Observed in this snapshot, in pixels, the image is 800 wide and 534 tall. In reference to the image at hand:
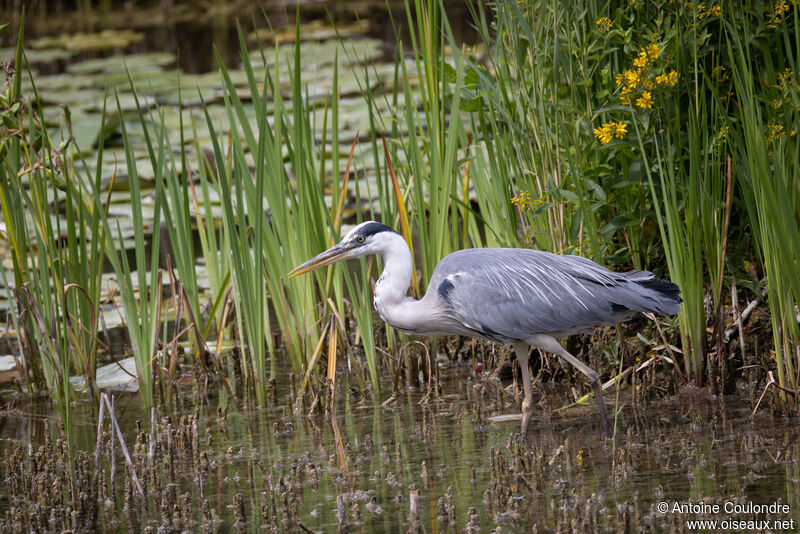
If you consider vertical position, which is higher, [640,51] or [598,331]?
[640,51]

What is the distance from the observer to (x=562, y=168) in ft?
16.1

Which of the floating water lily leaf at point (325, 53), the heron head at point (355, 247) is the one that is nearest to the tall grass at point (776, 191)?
the heron head at point (355, 247)

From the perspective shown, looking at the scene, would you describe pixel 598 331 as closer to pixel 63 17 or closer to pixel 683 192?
pixel 683 192

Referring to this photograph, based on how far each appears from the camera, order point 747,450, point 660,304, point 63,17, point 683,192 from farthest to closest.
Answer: point 63,17 → point 683,192 → point 660,304 → point 747,450

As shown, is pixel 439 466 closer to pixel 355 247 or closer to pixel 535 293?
pixel 535 293

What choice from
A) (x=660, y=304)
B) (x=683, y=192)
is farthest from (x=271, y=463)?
(x=683, y=192)

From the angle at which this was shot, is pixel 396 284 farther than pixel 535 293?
Yes

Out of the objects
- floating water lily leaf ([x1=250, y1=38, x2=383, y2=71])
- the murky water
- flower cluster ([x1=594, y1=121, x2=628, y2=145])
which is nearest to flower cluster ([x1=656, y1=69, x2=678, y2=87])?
flower cluster ([x1=594, y1=121, x2=628, y2=145])

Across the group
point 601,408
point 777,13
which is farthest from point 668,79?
point 601,408

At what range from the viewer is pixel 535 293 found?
4.55 meters

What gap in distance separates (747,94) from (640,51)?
2.17 feet

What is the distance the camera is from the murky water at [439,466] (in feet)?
11.4

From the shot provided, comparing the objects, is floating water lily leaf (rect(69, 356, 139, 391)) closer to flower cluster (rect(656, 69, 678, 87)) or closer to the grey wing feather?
the grey wing feather

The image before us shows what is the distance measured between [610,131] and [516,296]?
877mm
